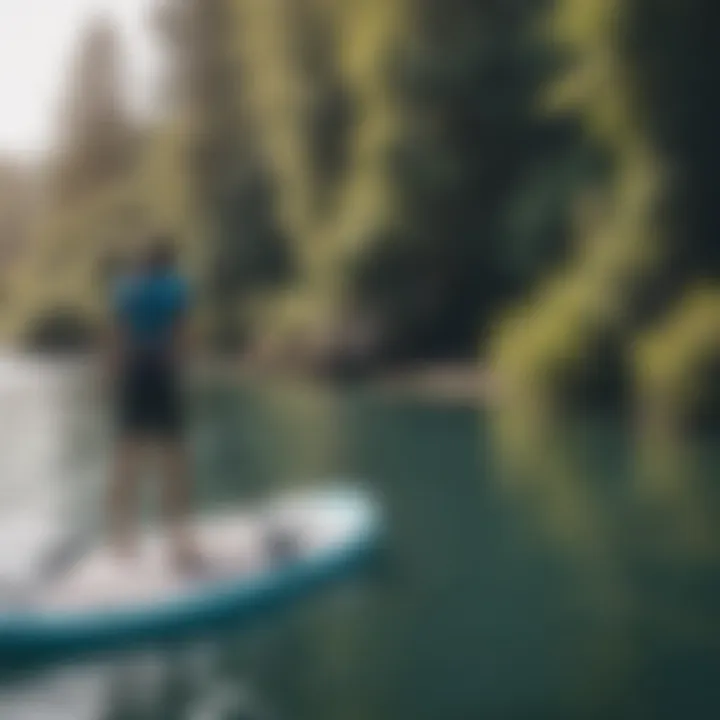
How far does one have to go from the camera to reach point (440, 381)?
7.10 meters

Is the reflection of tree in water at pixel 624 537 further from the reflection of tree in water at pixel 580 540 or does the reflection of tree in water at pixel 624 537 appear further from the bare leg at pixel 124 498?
the bare leg at pixel 124 498

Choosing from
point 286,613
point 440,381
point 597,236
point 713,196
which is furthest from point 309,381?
point 286,613

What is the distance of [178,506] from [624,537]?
1.09 meters

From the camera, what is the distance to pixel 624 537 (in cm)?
403

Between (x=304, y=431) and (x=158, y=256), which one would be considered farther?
(x=304, y=431)

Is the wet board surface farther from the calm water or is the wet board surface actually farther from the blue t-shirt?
the blue t-shirt

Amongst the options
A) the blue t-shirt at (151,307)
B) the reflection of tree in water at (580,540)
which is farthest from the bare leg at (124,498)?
the reflection of tree in water at (580,540)

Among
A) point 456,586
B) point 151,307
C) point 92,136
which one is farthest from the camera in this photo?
point 92,136

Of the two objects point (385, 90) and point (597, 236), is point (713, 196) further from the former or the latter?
point (385, 90)

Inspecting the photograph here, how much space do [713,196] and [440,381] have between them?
1385 millimetres

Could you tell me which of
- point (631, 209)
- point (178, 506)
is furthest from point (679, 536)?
point (631, 209)

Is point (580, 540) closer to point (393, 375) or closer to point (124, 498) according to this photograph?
point (124, 498)

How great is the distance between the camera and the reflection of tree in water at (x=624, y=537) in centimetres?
305

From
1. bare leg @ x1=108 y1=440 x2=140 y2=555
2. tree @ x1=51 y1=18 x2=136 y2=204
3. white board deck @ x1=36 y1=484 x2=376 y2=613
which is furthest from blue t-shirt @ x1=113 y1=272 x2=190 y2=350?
tree @ x1=51 y1=18 x2=136 y2=204
